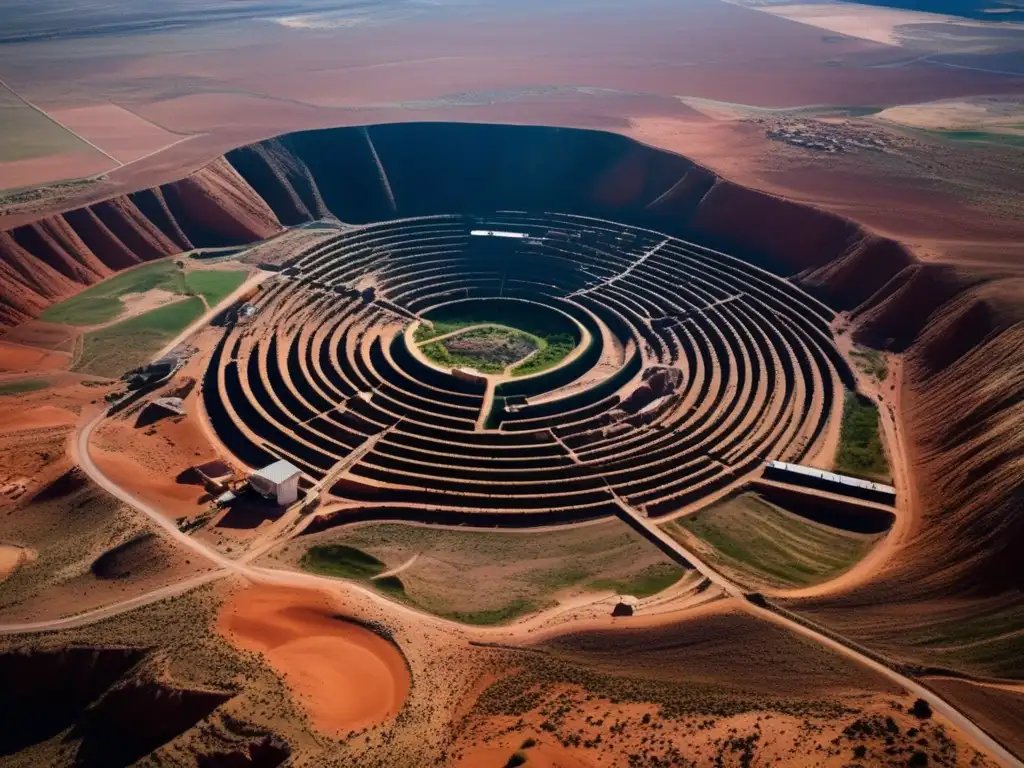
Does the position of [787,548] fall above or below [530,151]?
below

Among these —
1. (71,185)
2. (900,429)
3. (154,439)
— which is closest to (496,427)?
(154,439)

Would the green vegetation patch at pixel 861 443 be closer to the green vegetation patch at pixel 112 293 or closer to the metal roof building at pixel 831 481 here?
the metal roof building at pixel 831 481

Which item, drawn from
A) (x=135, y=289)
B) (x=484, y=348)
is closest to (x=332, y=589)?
(x=484, y=348)

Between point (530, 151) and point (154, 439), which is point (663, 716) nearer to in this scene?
point (154, 439)

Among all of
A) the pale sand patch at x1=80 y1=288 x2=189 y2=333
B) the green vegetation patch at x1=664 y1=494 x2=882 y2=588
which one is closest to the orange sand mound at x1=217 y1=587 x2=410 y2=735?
the green vegetation patch at x1=664 y1=494 x2=882 y2=588

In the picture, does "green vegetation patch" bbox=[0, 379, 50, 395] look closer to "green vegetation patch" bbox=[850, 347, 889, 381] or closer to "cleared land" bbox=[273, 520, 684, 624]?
"cleared land" bbox=[273, 520, 684, 624]

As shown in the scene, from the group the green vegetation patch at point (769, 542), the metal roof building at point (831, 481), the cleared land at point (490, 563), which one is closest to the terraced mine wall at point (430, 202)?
the metal roof building at point (831, 481)
